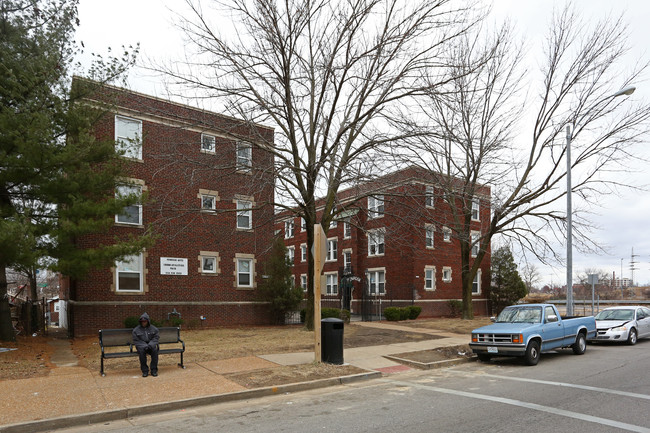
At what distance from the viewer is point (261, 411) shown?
7590 mm

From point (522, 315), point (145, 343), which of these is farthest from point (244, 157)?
point (522, 315)

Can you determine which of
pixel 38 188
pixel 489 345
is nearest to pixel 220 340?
pixel 38 188

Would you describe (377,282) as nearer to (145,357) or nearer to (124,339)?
(124,339)

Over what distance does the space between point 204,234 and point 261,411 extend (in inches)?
623

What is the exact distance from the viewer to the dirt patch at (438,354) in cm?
1269

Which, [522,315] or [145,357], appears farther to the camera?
[522,315]

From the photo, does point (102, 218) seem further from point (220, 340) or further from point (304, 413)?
point (304, 413)

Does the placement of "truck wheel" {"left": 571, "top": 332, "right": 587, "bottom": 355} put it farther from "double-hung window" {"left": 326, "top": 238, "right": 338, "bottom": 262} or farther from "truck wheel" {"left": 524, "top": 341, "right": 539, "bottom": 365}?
"double-hung window" {"left": 326, "top": 238, "right": 338, "bottom": 262}

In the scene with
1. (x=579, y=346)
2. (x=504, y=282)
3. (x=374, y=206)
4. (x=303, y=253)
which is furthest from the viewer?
(x=303, y=253)

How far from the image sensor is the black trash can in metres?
11.2

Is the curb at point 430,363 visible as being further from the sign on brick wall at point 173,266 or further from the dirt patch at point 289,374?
the sign on brick wall at point 173,266

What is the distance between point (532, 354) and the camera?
471 inches

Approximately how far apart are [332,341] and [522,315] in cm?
568

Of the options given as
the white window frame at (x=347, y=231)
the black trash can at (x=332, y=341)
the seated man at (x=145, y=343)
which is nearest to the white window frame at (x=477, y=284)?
the white window frame at (x=347, y=231)
